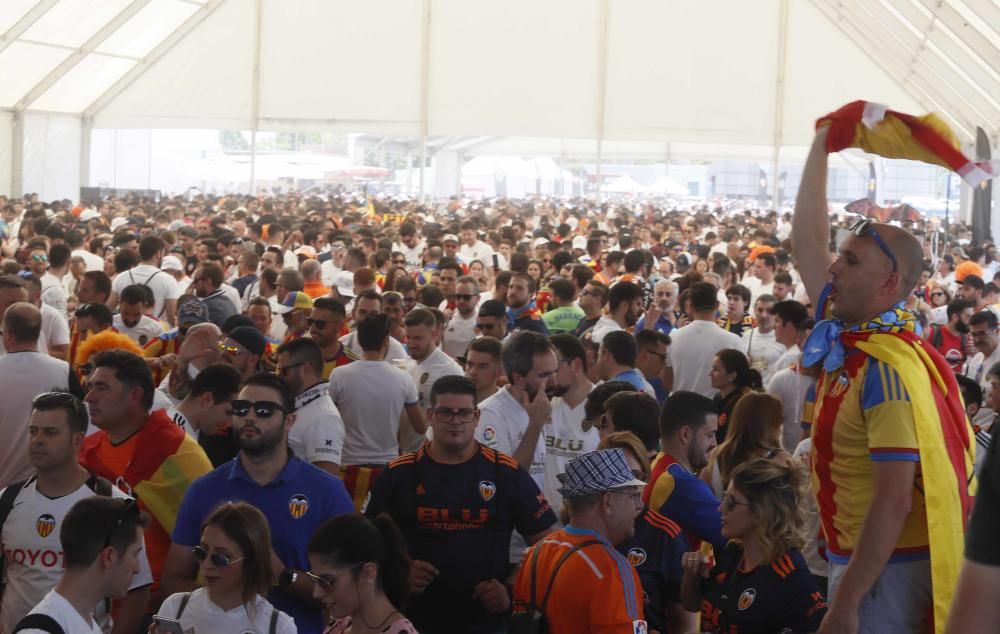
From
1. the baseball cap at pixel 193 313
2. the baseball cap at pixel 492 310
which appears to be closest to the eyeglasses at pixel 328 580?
the baseball cap at pixel 193 313

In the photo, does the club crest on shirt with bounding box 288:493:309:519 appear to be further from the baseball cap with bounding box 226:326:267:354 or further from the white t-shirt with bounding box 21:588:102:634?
the baseball cap with bounding box 226:326:267:354

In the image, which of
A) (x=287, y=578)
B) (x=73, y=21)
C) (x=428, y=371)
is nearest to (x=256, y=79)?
(x=73, y=21)

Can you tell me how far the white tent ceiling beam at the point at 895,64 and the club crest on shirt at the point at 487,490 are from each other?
24.0 m

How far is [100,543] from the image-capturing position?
3.99 m

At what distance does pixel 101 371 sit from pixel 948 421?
3424 mm

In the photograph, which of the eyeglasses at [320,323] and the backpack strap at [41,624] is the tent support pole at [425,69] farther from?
the backpack strap at [41,624]

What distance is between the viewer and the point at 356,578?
3.96m

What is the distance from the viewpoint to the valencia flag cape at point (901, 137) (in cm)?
323

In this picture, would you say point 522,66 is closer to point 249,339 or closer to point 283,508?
point 249,339

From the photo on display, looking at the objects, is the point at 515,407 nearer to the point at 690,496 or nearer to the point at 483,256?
the point at 690,496

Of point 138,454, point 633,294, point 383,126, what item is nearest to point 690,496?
point 138,454

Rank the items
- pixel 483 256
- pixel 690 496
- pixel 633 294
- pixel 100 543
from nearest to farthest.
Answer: pixel 100 543
pixel 690 496
pixel 633 294
pixel 483 256

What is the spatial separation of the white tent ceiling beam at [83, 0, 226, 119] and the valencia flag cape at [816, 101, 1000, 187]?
28.8 metres

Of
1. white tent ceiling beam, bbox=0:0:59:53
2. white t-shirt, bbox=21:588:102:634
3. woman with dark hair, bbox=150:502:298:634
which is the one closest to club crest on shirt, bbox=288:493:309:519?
woman with dark hair, bbox=150:502:298:634
